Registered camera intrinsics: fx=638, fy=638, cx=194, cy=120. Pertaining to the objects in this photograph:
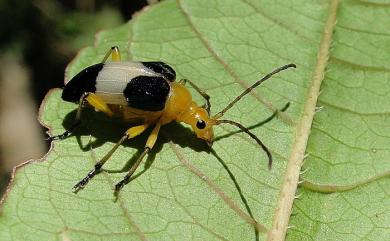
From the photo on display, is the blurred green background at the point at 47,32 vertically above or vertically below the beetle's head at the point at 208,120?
below

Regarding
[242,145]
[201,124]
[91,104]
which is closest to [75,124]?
[91,104]

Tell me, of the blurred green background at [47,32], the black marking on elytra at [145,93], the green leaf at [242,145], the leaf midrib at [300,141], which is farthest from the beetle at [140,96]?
the blurred green background at [47,32]

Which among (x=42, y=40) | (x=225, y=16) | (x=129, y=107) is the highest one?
(x=225, y=16)

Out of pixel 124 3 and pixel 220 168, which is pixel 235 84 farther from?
pixel 124 3

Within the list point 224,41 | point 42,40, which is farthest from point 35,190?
point 42,40

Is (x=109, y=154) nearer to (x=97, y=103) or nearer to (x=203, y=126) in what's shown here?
(x=97, y=103)

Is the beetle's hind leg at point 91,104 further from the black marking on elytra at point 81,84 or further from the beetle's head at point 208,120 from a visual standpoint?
the beetle's head at point 208,120
